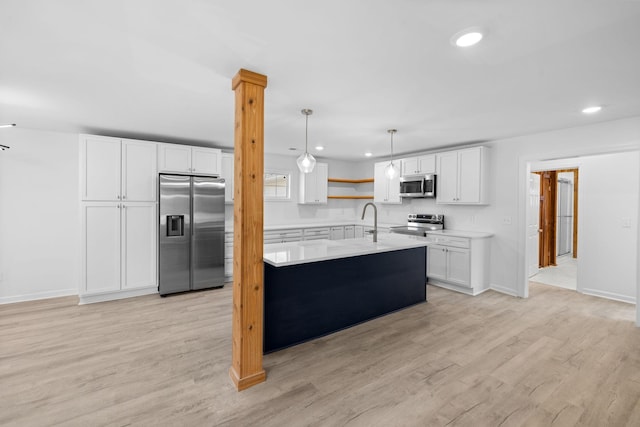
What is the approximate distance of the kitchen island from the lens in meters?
2.82

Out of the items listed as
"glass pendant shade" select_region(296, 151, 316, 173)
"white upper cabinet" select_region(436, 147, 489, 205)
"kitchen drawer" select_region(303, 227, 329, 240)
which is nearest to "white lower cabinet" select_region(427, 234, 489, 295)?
"white upper cabinet" select_region(436, 147, 489, 205)

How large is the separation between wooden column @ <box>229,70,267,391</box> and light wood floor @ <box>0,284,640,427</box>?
23 cm

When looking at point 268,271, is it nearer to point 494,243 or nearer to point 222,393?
point 222,393

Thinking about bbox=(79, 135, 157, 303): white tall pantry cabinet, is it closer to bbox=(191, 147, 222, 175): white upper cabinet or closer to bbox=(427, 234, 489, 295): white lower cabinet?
bbox=(191, 147, 222, 175): white upper cabinet

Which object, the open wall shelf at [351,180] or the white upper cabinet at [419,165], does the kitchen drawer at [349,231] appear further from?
the white upper cabinet at [419,165]

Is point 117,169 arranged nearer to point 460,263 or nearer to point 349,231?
point 349,231

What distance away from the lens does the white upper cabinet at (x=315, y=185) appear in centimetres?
657

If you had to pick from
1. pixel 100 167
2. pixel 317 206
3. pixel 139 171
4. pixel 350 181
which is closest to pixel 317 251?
pixel 139 171

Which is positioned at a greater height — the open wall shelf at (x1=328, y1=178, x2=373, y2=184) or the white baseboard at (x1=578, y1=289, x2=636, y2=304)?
the open wall shelf at (x1=328, y1=178, x2=373, y2=184)

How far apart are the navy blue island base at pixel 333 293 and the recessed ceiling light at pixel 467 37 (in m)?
2.23

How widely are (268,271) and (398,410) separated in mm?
1518

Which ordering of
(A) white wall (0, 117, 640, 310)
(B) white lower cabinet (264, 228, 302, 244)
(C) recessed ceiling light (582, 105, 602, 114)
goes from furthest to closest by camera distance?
1. (B) white lower cabinet (264, 228, 302, 244)
2. (A) white wall (0, 117, 640, 310)
3. (C) recessed ceiling light (582, 105, 602, 114)

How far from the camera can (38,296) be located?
14.2ft

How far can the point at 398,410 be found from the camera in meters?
2.05
